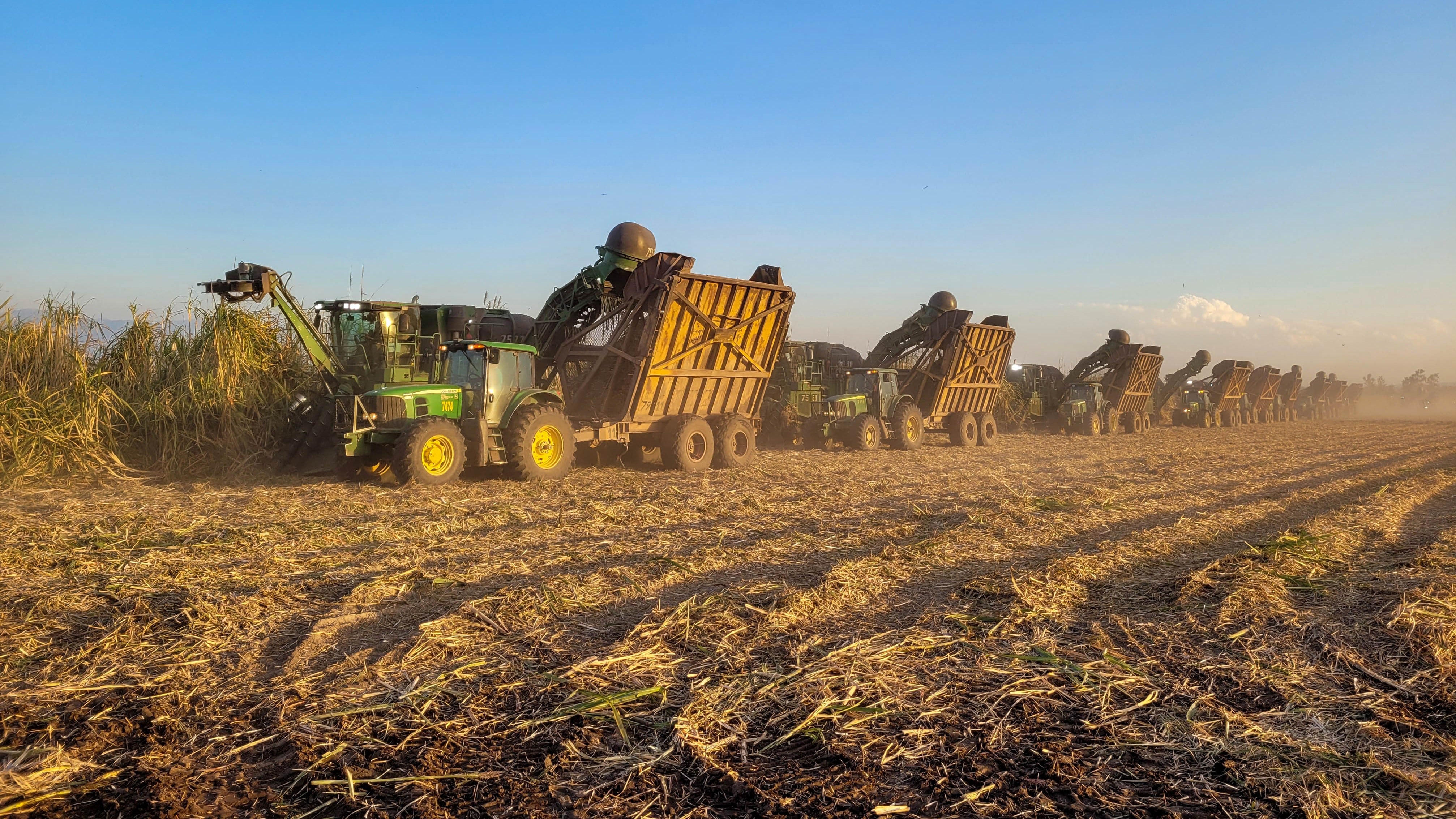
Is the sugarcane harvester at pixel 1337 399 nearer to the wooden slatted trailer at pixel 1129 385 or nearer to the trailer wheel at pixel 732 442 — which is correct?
the wooden slatted trailer at pixel 1129 385

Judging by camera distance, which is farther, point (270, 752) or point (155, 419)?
point (155, 419)

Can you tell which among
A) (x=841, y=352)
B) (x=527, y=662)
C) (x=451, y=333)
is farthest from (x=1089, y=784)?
(x=841, y=352)

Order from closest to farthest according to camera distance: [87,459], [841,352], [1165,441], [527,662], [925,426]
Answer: [527,662], [87,459], [925,426], [841,352], [1165,441]

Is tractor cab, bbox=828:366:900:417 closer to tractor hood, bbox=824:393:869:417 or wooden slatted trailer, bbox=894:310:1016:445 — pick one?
tractor hood, bbox=824:393:869:417

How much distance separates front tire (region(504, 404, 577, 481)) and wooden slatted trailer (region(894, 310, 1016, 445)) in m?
10.2

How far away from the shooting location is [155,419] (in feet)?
34.2

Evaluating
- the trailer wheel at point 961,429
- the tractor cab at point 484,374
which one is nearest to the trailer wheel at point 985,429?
the trailer wheel at point 961,429

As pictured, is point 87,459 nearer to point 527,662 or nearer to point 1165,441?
point 527,662

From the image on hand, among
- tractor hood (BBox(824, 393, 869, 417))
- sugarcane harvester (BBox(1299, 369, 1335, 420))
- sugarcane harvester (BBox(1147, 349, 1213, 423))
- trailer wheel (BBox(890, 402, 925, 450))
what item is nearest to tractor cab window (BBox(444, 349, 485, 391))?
tractor hood (BBox(824, 393, 869, 417))

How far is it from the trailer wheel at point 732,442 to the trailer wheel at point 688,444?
0.47 feet

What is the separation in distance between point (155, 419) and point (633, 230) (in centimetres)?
736

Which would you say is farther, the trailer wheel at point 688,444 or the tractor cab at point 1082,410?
the tractor cab at point 1082,410

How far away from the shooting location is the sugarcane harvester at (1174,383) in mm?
32312

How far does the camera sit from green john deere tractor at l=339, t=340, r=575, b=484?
9.39 m
